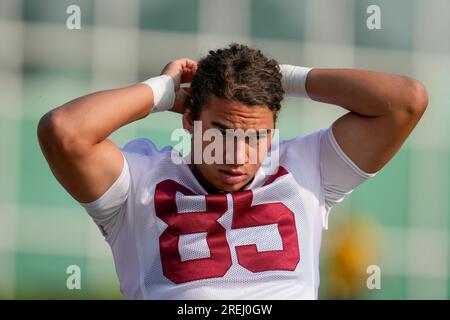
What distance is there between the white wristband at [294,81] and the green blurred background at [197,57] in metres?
2.52

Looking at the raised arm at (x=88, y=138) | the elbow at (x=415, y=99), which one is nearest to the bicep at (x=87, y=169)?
the raised arm at (x=88, y=138)

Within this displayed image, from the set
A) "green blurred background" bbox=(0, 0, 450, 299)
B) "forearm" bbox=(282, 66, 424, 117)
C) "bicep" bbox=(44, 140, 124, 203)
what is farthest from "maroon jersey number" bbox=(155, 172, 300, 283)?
"green blurred background" bbox=(0, 0, 450, 299)

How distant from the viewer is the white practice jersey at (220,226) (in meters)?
1.73

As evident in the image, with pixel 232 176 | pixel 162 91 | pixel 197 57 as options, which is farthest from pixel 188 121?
pixel 197 57

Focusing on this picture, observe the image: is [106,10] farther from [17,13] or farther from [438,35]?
[438,35]

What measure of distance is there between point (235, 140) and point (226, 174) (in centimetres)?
7

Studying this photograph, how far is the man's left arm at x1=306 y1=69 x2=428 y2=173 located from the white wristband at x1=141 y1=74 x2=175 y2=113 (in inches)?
13.5

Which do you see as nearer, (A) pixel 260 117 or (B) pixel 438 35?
(A) pixel 260 117

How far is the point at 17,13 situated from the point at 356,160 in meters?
3.37

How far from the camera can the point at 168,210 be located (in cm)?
179

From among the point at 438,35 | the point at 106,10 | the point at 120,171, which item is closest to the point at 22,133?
the point at 106,10

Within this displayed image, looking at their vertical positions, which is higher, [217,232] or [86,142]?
[86,142]

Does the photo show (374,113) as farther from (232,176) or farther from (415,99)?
(232,176)

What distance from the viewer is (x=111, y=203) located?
1757mm
